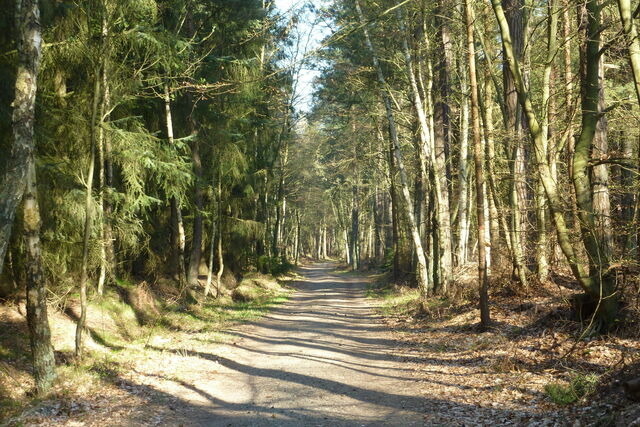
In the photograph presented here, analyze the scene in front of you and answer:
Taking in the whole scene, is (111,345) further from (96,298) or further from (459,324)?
(459,324)

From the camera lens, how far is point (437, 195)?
16.6 metres

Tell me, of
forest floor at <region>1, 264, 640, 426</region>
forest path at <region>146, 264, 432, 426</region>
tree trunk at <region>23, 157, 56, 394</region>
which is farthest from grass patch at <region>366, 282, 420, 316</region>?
tree trunk at <region>23, 157, 56, 394</region>

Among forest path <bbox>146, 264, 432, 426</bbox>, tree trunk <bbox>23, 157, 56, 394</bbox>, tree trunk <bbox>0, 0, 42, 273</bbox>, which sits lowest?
forest path <bbox>146, 264, 432, 426</bbox>

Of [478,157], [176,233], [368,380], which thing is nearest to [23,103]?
[368,380]

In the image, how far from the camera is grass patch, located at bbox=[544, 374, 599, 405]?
20.2 feet

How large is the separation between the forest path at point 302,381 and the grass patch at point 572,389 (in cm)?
163

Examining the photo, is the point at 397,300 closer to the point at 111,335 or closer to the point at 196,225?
the point at 196,225

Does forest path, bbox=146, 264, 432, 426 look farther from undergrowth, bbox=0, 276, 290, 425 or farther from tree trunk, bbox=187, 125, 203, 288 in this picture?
tree trunk, bbox=187, 125, 203, 288

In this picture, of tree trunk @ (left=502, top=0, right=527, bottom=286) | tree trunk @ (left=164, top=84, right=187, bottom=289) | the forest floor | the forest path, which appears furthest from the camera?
tree trunk @ (left=164, top=84, right=187, bottom=289)

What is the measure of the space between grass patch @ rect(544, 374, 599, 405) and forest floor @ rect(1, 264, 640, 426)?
Result: 31 millimetres

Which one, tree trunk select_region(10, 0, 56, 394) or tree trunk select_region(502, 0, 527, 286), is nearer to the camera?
tree trunk select_region(10, 0, 56, 394)

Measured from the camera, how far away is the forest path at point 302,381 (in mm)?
6832

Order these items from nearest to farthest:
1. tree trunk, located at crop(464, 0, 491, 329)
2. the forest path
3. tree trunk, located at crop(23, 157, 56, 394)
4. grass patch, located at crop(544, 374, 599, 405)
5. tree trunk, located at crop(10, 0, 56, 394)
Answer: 1. grass patch, located at crop(544, 374, 599, 405)
2. the forest path
3. tree trunk, located at crop(10, 0, 56, 394)
4. tree trunk, located at crop(23, 157, 56, 394)
5. tree trunk, located at crop(464, 0, 491, 329)

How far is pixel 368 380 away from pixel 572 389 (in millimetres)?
3327
